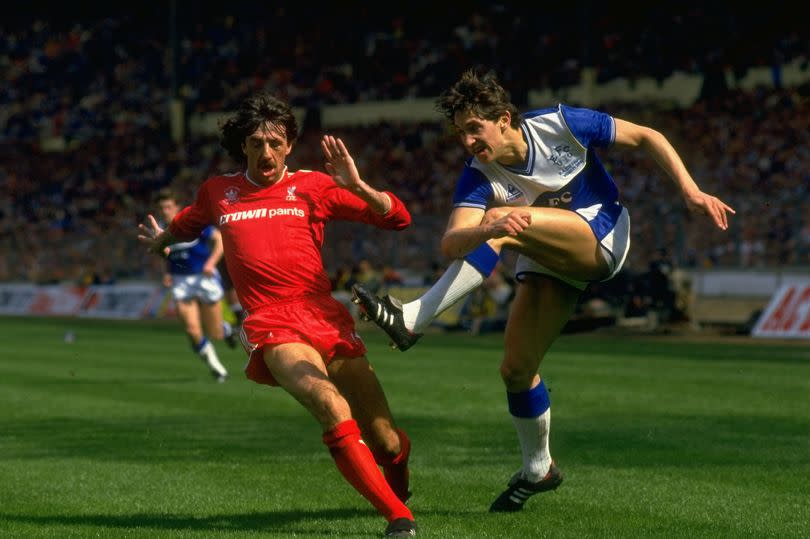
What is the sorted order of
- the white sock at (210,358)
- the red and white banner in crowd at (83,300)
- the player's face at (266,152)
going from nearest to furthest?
the player's face at (266,152)
the white sock at (210,358)
the red and white banner in crowd at (83,300)

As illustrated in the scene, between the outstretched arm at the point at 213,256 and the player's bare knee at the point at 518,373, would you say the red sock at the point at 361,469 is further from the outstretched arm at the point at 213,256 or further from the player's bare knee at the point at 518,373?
the outstretched arm at the point at 213,256

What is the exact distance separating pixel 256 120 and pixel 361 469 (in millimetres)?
1799

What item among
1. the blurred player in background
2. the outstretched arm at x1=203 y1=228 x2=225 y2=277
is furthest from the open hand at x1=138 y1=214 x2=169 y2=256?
the blurred player in background

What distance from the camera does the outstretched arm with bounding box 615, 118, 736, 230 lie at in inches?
272

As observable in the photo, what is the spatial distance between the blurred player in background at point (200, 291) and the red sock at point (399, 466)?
950 centimetres

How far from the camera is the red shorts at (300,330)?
710 centimetres

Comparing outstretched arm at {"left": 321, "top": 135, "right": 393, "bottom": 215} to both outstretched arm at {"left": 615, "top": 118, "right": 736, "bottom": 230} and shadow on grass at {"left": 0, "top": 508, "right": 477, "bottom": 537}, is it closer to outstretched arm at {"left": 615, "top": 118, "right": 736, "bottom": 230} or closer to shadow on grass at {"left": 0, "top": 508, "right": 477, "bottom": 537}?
outstretched arm at {"left": 615, "top": 118, "right": 736, "bottom": 230}

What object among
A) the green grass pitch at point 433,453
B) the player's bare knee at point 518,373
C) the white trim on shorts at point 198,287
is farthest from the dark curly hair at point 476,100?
the white trim on shorts at point 198,287

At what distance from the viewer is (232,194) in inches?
291

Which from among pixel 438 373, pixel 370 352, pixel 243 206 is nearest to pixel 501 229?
pixel 243 206

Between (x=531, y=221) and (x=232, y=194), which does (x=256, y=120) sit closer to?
(x=232, y=194)

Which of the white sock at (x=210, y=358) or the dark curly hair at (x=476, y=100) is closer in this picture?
the dark curly hair at (x=476, y=100)

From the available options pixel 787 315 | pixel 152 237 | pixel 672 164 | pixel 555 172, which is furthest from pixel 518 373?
pixel 787 315

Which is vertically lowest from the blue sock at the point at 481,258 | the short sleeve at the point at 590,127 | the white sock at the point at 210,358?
the white sock at the point at 210,358
